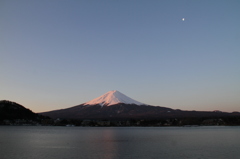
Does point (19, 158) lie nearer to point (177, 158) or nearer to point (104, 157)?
point (104, 157)

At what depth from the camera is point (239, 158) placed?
34031 millimetres

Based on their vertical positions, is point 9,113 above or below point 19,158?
above

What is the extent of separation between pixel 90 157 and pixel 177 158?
12.4 m

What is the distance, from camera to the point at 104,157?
1388 inches

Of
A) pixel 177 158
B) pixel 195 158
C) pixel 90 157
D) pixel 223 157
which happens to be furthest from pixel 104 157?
pixel 223 157

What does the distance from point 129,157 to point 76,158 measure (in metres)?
7.66

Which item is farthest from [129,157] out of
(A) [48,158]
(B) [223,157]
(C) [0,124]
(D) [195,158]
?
(C) [0,124]

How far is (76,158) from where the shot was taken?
3425 centimetres

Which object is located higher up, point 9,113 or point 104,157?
point 9,113

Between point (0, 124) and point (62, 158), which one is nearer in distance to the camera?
point (62, 158)

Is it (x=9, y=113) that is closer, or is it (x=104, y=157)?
(x=104, y=157)

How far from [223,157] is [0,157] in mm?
31951

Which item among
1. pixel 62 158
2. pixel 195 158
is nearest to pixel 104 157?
pixel 62 158

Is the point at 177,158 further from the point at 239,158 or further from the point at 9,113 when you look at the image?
the point at 9,113
